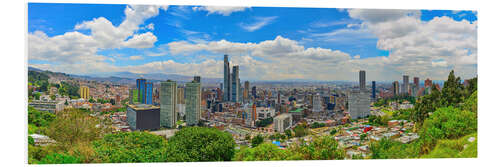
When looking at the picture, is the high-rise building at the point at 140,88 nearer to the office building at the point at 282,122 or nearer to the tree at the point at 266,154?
the tree at the point at 266,154

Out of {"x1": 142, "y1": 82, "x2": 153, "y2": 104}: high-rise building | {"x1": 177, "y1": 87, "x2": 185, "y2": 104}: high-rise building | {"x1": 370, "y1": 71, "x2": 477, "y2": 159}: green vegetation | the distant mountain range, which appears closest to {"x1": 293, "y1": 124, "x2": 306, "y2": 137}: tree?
the distant mountain range

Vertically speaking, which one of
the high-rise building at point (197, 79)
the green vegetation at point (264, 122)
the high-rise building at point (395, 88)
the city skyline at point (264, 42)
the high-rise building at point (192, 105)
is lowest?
the green vegetation at point (264, 122)

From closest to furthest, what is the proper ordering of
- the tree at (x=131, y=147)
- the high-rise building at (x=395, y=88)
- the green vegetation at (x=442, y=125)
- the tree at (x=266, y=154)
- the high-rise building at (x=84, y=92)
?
the tree at (x=131, y=147), the tree at (x=266, y=154), the green vegetation at (x=442, y=125), the high-rise building at (x=84, y=92), the high-rise building at (x=395, y=88)

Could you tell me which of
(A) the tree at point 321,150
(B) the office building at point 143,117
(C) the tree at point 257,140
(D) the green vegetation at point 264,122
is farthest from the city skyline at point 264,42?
(A) the tree at point 321,150

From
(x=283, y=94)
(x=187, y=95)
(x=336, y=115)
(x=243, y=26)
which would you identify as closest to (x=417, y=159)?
(x=336, y=115)

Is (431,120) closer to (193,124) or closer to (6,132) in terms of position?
(193,124)

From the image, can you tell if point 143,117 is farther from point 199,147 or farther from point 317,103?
Answer: point 317,103
